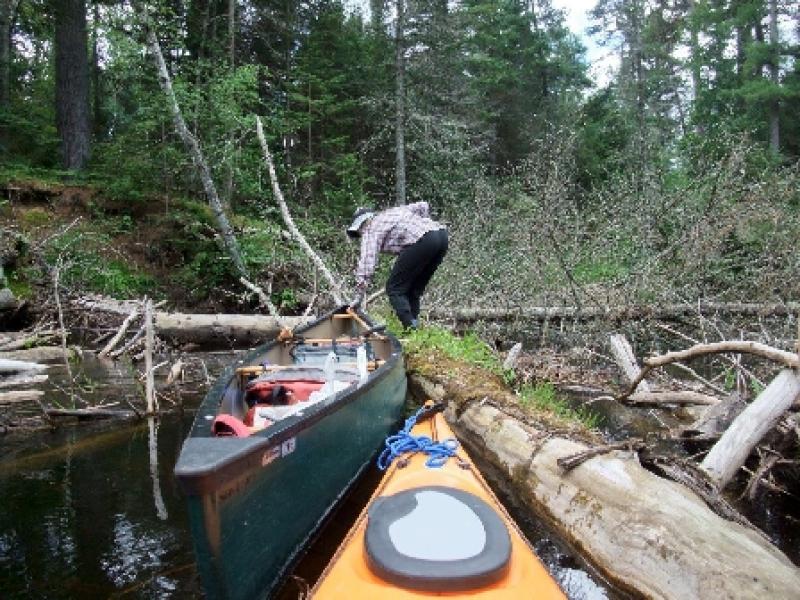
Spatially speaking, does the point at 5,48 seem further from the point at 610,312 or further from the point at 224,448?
the point at 224,448

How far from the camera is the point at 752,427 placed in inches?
143

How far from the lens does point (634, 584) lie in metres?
2.77

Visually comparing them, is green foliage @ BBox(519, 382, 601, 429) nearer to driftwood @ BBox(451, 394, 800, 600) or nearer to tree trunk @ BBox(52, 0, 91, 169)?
driftwood @ BBox(451, 394, 800, 600)

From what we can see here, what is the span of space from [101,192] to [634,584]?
13132mm

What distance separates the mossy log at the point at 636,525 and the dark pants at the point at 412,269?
2.68 metres

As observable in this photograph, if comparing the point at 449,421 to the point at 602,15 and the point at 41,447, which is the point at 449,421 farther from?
the point at 602,15

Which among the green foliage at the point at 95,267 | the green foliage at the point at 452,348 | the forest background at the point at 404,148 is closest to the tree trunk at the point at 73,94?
the forest background at the point at 404,148

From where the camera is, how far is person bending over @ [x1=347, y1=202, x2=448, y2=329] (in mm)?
6516

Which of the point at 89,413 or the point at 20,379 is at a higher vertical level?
the point at 20,379

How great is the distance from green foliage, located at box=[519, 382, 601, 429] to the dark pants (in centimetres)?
153

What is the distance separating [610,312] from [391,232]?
322 cm

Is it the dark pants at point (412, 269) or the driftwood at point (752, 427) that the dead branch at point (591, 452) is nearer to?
the driftwood at point (752, 427)

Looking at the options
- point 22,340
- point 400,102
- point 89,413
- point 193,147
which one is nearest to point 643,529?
point 89,413

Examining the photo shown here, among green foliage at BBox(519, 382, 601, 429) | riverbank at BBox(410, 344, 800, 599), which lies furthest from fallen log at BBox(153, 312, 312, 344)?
riverbank at BBox(410, 344, 800, 599)
